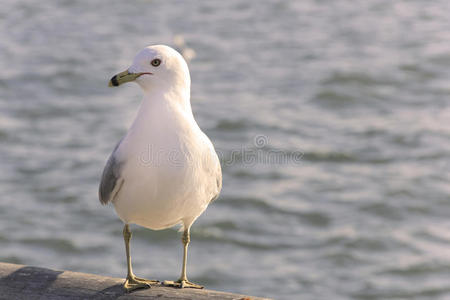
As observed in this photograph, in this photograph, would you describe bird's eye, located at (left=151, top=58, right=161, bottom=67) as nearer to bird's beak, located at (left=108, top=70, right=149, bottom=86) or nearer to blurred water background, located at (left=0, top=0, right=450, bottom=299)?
bird's beak, located at (left=108, top=70, right=149, bottom=86)

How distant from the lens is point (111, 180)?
4.52 metres

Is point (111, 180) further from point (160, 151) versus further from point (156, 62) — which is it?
point (156, 62)

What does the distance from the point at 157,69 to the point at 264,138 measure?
33.5 ft

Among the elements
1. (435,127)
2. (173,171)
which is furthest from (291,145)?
(173,171)

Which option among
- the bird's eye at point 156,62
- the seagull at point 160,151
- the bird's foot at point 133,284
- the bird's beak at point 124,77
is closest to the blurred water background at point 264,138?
the bird's foot at point 133,284

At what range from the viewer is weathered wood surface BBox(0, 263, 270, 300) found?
168 inches

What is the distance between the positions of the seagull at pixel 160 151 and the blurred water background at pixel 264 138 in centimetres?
654

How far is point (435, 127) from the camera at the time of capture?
15.2 m

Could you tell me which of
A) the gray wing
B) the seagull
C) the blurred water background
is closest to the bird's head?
the seagull

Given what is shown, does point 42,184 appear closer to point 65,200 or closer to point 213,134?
point 65,200

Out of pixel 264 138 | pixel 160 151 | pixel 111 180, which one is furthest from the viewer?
pixel 264 138

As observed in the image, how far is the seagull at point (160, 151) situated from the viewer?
4227 mm

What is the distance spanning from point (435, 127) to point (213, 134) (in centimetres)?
429

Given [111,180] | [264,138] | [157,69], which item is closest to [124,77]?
[157,69]
